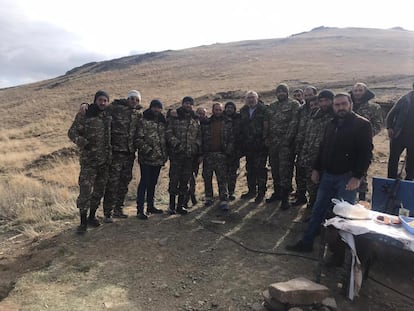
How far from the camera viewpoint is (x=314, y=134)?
6387mm

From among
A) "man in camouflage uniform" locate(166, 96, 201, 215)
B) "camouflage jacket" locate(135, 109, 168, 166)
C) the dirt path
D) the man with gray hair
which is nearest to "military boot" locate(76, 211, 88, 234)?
the dirt path

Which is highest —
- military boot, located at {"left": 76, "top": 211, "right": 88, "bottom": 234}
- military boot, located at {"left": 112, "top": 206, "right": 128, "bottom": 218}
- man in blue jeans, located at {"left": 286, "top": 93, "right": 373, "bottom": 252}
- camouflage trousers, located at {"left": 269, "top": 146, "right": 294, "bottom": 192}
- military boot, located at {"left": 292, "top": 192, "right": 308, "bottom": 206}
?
man in blue jeans, located at {"left": 286, "top": 93, "right": 373, "bottom": 252}

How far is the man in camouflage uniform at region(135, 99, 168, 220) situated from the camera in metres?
6.90

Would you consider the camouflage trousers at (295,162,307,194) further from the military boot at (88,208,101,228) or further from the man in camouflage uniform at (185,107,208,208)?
the military boot at (88,208,101,228)

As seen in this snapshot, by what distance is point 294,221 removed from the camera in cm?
673

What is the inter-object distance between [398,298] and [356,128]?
1.99 m

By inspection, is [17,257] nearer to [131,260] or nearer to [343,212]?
[131,260]

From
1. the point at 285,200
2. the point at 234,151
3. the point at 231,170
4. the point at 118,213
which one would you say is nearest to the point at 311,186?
the point at 285,200

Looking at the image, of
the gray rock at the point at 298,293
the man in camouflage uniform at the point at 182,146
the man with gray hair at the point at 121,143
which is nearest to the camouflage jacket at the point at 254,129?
the man in camouflage uniform at the point at 182,146

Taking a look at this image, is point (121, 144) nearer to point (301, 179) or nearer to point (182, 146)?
point (182, 146)

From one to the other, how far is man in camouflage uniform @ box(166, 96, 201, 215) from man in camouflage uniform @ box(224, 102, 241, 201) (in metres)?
0.68

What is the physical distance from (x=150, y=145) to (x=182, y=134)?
0.62 m

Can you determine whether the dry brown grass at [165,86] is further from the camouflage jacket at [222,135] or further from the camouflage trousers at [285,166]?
the camouflage trousers at [285,166]

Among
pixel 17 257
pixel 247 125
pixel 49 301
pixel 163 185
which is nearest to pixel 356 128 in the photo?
pixel 247 125
